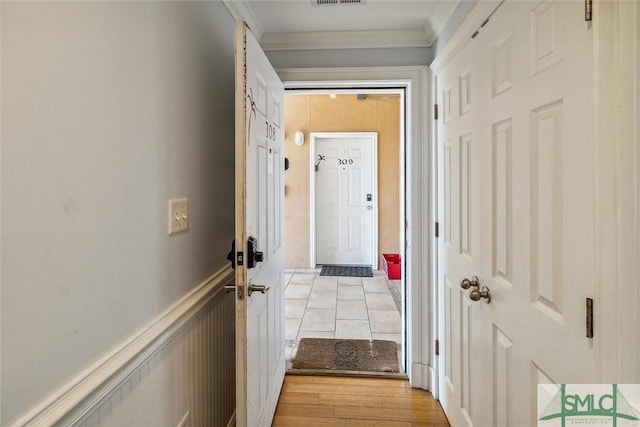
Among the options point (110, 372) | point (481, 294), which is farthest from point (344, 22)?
point (110, 372)

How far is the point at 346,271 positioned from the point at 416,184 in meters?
3.07

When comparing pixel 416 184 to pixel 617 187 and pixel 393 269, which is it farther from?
pixel 393 269

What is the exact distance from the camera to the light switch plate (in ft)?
3.87

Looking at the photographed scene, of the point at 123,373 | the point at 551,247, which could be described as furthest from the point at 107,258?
the point at 551,247

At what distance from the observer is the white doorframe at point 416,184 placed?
217 cm

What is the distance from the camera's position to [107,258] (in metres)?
0.86

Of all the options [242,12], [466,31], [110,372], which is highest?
[242,12]

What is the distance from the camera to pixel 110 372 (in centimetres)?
84

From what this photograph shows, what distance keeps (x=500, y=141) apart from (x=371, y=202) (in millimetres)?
3944

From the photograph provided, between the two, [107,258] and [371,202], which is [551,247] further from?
[371,202]

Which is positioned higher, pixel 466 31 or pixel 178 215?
pixel 466 31

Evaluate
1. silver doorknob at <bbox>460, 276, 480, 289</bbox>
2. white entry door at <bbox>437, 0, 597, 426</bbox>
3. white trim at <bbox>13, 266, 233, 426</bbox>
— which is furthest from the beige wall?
white trim at <bbox>13, 266, 233, 426</bbox>

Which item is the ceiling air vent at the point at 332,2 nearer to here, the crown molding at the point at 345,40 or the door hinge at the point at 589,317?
the crown molding at the point at 345,40

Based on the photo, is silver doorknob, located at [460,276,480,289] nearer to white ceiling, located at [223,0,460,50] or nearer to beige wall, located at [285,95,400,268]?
white ceiling, located at [223,0,460,50]
